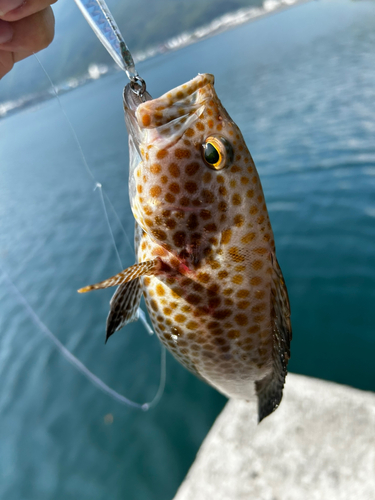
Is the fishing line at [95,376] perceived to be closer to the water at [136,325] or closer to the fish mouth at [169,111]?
the water at [136,325]

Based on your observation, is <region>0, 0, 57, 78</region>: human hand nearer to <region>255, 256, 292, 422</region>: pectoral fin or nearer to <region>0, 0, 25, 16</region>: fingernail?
<region>0, 0, 25, 16</region>: fingernail

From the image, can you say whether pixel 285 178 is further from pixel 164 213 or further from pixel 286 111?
pixel 164 213

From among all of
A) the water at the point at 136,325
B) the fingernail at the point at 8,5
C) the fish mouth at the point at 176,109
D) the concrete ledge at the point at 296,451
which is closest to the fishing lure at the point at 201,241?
the fish mouth at the point at 176,109

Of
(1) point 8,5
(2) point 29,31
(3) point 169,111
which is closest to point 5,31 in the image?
(2) point 29,31

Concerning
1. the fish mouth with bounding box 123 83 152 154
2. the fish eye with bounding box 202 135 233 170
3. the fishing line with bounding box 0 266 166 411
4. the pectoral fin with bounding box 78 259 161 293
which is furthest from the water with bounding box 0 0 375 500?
the fish mouth with bounding box 123 83 152 154

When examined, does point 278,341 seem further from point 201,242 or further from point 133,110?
point 133,110

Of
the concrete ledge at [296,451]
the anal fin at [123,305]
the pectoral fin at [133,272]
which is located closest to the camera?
the pectoral fin at [133,272]

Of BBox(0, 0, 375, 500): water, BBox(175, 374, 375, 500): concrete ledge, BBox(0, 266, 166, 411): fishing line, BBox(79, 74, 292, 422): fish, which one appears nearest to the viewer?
BBox(79, 74, 292, 422): fish
